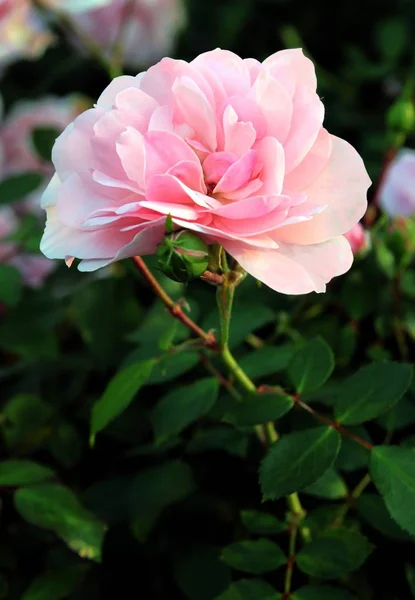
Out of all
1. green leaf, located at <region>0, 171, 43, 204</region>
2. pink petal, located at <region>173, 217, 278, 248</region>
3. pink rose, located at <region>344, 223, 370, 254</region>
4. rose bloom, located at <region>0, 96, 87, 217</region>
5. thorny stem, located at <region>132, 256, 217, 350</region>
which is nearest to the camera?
pink petal, located at <region>173, 217, 278, 248</region>

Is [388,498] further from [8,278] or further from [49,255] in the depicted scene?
[8,278]

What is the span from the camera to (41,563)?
2.65ft

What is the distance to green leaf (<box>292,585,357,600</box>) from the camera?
601mm

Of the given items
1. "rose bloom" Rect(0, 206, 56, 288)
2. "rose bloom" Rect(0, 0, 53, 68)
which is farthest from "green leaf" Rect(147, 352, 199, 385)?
"rose bloom" Rect(0, 0, 53, 68)

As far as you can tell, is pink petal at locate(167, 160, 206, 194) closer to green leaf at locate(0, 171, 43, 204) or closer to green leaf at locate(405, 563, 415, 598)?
green leaf at locate(405, 563, 415, 598)

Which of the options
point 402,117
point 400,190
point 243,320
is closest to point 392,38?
point 400,190

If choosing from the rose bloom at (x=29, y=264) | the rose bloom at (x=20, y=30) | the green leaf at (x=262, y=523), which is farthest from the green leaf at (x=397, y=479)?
the rose bloom at (x=20, y=30)

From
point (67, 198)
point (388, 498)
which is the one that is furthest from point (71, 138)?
point (388, 498)

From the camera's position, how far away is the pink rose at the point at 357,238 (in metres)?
0.77

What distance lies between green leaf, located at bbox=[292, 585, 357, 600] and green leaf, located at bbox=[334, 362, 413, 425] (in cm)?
13

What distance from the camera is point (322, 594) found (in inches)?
23.8

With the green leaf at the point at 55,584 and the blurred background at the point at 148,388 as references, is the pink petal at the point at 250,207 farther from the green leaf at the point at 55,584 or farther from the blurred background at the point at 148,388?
the green leaf at the point at 55,584

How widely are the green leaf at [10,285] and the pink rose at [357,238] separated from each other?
359mm

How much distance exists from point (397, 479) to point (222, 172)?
24cm
